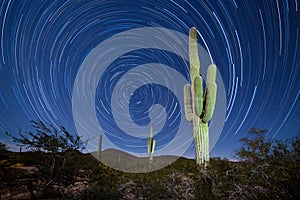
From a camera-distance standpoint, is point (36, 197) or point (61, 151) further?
point (61, 151)

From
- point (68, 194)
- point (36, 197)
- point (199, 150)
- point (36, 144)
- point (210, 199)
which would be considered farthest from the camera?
point (199, 150)

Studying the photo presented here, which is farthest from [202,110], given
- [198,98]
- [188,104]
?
[188,104]

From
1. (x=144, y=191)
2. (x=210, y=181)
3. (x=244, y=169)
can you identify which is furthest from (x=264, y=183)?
(x=144, y=191)

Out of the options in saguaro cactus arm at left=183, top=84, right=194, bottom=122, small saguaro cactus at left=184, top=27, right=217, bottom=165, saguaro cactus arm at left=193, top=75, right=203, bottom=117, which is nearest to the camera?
small saguaro cactus at left=184, top=27, right=217, bottom=165

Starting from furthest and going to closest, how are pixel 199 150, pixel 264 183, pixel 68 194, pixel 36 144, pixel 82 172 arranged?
pixel 199 150 → pixel 82 172 → pixel 36 144 → pixel 68 194 → pixel 264 183

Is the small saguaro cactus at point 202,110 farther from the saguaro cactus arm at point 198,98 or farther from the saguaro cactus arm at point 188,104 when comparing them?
the saguaro cactus arm at point 188,104

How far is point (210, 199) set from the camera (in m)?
4.15

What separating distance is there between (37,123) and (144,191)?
3650 mm

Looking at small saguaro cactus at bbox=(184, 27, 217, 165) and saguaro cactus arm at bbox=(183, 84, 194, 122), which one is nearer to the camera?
small saguaro cactus at bbox=(184, 27, 217, 165)

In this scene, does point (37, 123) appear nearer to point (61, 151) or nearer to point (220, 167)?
point (61, 151)

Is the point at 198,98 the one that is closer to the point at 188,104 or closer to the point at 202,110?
the point at 202,110

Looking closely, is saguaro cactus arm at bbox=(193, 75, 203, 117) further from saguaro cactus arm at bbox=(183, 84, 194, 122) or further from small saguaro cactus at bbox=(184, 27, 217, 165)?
saguaro cactus arm at bbox=(183, 84, 194, 122)

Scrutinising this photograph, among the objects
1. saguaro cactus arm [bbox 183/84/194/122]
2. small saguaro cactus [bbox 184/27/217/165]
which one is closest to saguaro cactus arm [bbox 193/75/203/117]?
small saguaro cactus [bbox 184/27/217/165]

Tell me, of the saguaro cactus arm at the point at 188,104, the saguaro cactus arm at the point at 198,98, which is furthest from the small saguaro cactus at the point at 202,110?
the saguaro cactus arm at the point at 188,104
